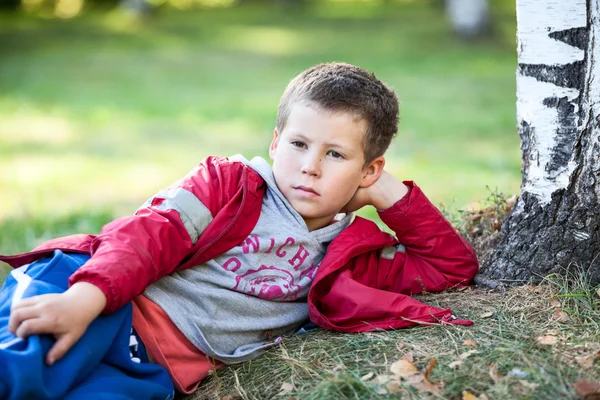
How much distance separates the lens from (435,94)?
43.4ft

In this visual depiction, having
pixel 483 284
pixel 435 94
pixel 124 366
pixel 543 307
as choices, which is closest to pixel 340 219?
pixel 483 284

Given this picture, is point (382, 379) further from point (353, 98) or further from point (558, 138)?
point (558, 138)

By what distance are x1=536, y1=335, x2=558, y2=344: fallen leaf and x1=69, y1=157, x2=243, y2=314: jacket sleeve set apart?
4.51 ft

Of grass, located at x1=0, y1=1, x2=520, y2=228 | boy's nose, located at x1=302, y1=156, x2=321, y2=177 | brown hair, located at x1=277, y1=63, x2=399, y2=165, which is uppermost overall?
brown hair, located at x1=277, y1=63, x2=399, y2=165

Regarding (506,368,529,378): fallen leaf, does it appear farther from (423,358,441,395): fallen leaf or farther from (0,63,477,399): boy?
(0,63,477,399): boy

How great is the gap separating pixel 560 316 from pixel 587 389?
0.65 m

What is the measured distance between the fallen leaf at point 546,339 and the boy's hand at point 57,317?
5.49 feet

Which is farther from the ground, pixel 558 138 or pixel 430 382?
pixel 558 138

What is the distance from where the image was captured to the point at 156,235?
9.15 ft

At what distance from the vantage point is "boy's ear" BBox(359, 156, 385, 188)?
11.0 feet

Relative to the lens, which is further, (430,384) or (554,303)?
(554,303)

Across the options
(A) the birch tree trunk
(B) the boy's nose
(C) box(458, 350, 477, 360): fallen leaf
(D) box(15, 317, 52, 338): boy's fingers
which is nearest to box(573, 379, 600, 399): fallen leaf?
(C) box(458, 350, 477, 360): fallen leaf

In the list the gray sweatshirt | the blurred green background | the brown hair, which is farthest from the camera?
the blurred green background

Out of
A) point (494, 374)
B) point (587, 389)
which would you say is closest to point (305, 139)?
point (494, 374)
